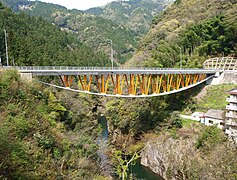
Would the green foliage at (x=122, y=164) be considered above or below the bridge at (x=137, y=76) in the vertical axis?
below

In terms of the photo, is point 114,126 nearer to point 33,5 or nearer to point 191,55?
point 191,55

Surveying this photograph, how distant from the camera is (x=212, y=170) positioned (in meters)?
19.8

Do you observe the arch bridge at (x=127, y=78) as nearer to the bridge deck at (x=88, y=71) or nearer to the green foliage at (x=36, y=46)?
the bridge deck at (x=88, y=71)

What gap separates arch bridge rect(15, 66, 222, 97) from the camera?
27.0m

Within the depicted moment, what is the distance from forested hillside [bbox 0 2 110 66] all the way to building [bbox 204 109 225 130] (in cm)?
2983

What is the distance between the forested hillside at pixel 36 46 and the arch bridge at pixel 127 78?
9.39m

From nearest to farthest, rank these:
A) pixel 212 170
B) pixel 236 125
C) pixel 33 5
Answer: pixel 212 170 < pixel 236 125 < pixel 33 5

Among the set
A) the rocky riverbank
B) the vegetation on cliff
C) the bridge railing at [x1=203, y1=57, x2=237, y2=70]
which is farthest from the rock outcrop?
the bridge railing at [x1=203, y1=57, x2=237, y2=70]

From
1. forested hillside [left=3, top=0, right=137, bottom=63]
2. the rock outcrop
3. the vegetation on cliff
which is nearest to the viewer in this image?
the vegetation on cliff

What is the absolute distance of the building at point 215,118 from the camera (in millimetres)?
31027

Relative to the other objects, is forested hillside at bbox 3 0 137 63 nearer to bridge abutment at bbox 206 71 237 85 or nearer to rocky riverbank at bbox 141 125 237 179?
bridge abutment at bbox 206 71 237 85

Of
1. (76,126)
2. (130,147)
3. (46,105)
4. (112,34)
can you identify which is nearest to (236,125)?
(130,147)

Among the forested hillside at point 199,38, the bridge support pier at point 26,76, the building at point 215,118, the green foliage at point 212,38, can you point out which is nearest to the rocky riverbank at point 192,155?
the building at point 215,118

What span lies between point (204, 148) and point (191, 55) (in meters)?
27.9
